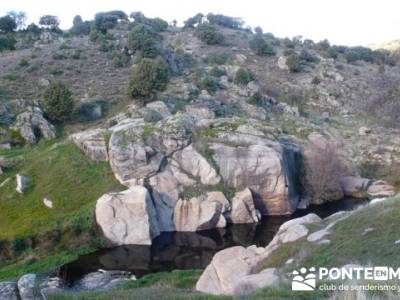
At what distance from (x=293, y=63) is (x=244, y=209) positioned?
44.6 meters

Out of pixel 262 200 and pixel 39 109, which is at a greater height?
pixel 39 109

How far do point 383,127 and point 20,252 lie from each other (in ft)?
153

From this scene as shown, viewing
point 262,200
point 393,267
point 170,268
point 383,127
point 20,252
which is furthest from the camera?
point 383,127

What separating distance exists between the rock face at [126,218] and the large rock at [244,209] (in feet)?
25.3

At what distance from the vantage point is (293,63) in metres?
77.4

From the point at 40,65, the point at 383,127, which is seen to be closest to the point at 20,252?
the point at 40,65

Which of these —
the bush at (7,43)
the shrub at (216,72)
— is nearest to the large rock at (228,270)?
the shrub at (216,72)

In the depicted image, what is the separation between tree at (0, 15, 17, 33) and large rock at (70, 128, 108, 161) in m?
51.2

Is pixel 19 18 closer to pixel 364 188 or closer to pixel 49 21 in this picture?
pixel 49 21

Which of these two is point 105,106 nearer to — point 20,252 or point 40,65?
point 40,65

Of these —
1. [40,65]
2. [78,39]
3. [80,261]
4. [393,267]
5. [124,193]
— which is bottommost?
[80,261]

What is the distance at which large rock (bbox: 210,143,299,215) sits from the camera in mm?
41281

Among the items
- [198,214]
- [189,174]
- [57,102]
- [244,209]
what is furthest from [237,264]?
[57,102]

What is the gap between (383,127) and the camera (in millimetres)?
58531
